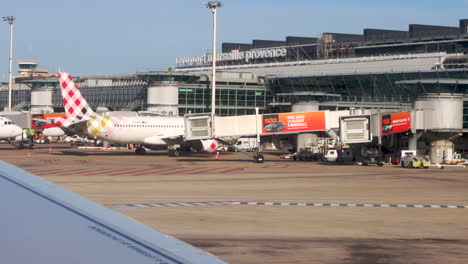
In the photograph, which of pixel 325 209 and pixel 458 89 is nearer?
pixel 325 209

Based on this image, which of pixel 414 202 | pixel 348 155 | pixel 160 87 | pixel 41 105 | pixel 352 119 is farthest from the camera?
pixel 41 105

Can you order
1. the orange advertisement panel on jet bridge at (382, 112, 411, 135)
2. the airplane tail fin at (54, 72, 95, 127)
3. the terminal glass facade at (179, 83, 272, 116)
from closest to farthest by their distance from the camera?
the orange advertisement panel on jet bridge at (382, 112, 411, 135) < the airplane tail fin at (54, 72, 95, 127) < the terminal glass facade at (179, 83, 272, 116)

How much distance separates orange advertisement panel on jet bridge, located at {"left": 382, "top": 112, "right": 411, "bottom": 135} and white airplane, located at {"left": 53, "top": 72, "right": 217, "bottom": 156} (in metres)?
17.2

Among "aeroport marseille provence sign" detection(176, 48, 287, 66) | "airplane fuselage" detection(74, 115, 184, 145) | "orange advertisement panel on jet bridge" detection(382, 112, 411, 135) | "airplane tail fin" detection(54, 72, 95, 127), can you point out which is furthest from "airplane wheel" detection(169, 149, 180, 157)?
"aeroport marseille provence sign" detection(176, 48, 287, 66)

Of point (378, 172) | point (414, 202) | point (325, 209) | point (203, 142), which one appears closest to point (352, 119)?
point (378, 172)

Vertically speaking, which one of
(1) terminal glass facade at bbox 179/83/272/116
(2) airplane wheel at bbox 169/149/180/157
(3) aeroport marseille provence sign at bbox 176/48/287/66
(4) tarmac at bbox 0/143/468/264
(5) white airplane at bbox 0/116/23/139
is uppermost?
(3) aeroport marseille provence sign at bbox 176/48/287/66

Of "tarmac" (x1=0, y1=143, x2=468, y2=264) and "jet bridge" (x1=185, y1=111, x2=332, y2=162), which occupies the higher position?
"jet bridge" (x1=185, y1=111, x2=332, y2=162)

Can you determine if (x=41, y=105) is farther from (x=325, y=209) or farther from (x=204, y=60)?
(x=325, y=209)

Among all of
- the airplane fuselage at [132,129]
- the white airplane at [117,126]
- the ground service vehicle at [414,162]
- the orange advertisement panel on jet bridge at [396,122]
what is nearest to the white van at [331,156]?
the orange advertisement panel on jet bridge at [396,122]

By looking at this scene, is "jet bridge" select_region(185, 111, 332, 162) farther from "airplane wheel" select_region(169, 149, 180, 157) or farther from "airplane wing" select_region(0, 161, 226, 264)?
"airplane wing" select_region(0, 161, 226, 264)

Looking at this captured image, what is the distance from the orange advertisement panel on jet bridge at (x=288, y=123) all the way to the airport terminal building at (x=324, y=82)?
9.78 metres

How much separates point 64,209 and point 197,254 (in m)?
1.24

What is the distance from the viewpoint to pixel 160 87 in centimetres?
9600

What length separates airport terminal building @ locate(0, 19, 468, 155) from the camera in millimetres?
68688
